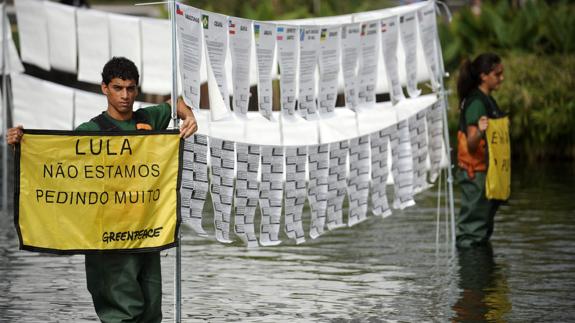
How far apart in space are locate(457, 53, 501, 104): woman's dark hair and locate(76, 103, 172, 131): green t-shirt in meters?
4.75

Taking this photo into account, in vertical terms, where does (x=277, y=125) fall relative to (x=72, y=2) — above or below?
below

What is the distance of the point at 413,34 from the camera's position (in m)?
12.4

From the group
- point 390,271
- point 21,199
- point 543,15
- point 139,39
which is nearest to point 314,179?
point 390,271

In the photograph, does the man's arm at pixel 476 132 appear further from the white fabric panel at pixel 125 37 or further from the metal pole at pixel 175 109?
the white fabric panel at pixel 125 37

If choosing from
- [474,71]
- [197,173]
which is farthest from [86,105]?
[197,173]

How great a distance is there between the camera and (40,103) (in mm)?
15461

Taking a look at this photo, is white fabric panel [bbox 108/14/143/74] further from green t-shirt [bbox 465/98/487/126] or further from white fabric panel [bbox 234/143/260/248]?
white fabric panel [bbox 234/143/260/248]

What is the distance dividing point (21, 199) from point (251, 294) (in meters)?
3.03

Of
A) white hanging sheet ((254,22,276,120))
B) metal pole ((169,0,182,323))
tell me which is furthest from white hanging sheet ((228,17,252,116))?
metal pole ((169,0,182,323))

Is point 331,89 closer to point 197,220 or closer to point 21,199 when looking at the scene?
point 197,220

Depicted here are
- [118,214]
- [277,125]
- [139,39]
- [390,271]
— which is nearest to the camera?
[118,214]

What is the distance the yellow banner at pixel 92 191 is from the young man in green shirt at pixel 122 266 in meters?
0.08

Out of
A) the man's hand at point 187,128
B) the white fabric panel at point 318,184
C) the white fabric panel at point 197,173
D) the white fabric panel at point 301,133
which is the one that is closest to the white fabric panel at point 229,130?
the white fabric panel at point 301,133

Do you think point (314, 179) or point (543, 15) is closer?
point (314, 179)
